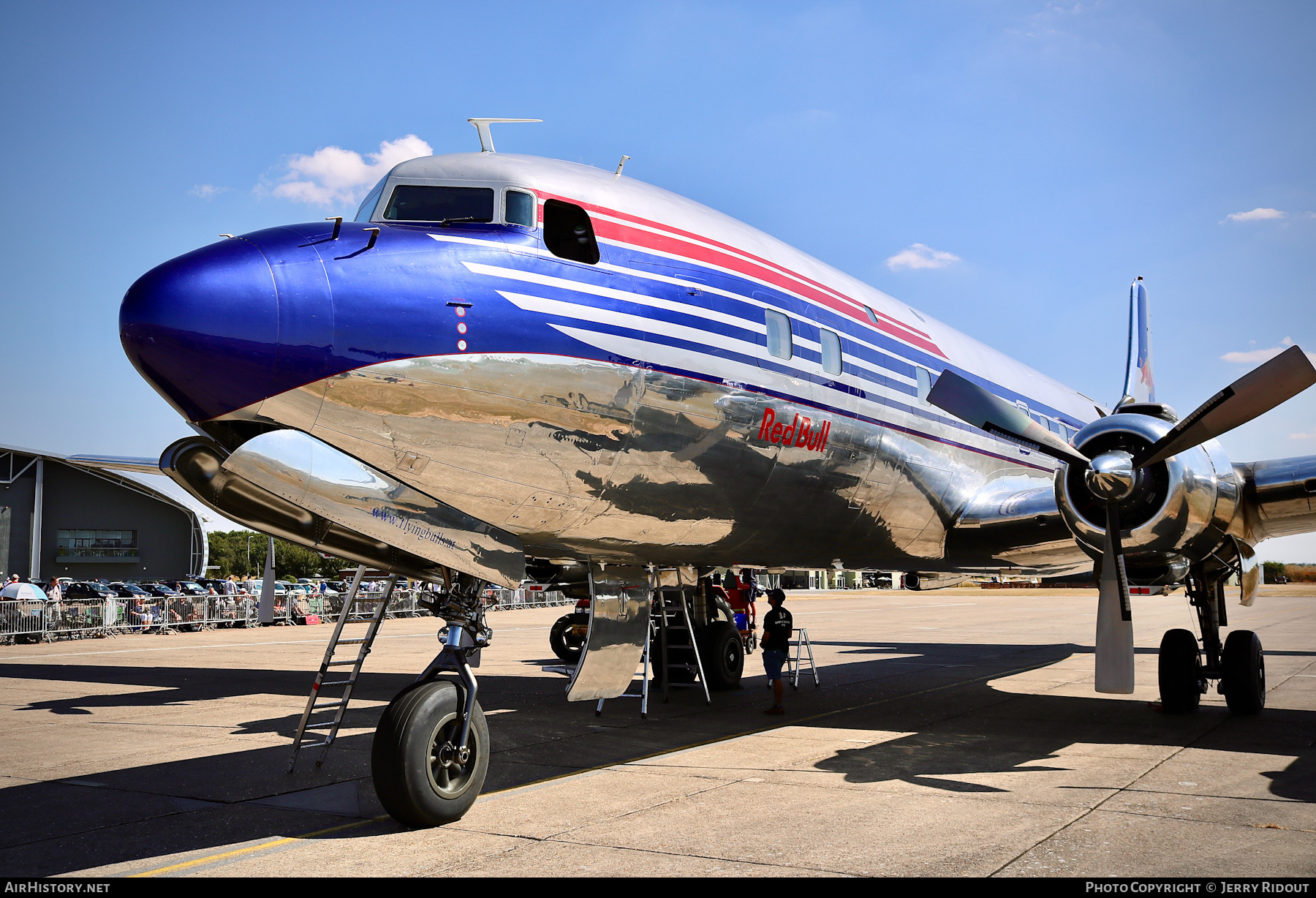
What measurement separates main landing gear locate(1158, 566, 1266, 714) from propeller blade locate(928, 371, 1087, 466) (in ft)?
10.3

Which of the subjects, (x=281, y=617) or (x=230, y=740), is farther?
(x=281, y=617)

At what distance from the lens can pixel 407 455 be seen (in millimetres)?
5395

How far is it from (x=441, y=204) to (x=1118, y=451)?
6.35m

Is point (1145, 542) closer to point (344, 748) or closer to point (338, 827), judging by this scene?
point (338, 827)

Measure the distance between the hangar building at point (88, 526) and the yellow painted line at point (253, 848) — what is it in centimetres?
4565

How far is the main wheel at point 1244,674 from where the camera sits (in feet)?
33.1

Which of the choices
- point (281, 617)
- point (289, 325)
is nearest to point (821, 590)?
point (281, 617)

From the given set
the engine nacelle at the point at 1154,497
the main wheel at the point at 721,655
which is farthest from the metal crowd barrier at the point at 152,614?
the engine nacelle at the point at 1154,497

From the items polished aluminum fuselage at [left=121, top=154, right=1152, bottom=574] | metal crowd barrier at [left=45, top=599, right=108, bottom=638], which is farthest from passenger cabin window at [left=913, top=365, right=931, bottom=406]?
metal crowd barrier at [left=45, top=599, right=108, bottom=638]

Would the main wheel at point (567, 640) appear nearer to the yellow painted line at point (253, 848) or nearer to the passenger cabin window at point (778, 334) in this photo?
the passenger cabin window at point (778, 334)

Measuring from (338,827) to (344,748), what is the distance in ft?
10.4

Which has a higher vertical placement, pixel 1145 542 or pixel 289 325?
pixel 289 325

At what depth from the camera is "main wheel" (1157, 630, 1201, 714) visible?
33.6 ft

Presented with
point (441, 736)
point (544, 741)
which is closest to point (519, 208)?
Result: point (441, 736)
